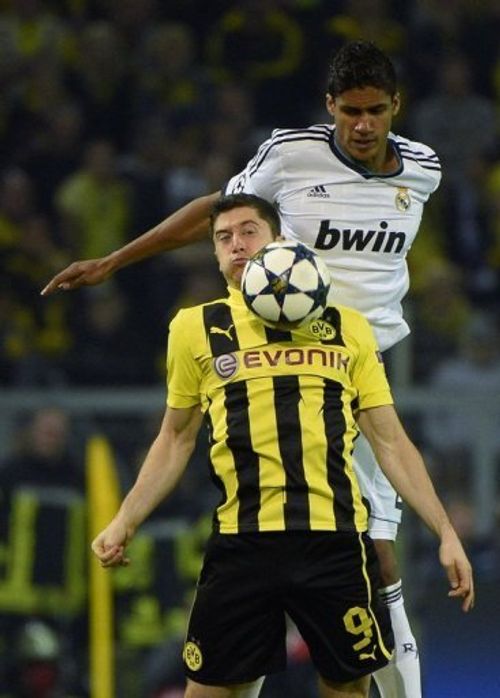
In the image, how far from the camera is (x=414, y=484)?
5086 millimetres

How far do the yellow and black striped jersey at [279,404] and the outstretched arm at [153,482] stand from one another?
0.11 meters

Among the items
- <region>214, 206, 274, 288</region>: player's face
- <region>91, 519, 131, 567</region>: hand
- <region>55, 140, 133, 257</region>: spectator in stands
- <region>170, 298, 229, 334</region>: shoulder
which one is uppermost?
<region>55, 140, 133, 257</region>: spectator in stands

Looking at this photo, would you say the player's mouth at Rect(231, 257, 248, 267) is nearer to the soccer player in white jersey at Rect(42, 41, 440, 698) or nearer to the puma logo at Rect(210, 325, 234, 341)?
the puma logo at Rect(210, 325, 234, 341)

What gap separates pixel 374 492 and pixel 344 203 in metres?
0.90

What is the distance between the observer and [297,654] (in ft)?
28.9

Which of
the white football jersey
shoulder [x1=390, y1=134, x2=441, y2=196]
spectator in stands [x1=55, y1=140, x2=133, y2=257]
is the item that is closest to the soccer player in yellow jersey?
the white football jersey

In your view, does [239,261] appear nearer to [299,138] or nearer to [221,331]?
[221,331]

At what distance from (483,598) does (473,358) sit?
2108 millimetres

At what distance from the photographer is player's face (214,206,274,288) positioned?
17.1 ft

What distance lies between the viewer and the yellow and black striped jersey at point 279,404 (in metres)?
4.97

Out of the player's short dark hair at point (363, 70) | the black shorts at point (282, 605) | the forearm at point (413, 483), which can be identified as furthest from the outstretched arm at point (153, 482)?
the player's short dark hair at point (363, 70)

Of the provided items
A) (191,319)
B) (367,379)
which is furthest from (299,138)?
(367,379)

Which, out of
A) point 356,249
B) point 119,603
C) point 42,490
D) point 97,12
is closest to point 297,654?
point 119,603

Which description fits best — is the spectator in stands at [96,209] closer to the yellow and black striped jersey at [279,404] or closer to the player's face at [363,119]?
the player's face at [363,119]
